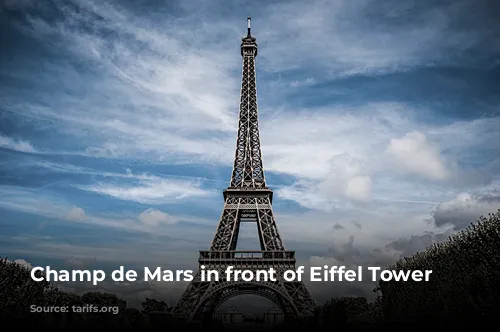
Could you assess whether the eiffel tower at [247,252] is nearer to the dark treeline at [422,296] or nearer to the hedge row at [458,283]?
the dark treeline at [422,296]

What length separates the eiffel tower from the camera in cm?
4856

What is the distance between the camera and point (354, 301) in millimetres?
78938

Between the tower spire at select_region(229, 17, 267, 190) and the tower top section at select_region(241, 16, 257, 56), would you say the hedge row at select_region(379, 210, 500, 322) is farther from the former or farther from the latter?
Answer: the tower top section at select_region(241, 16, 257, 56)

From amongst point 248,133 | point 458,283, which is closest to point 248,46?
point 248,133

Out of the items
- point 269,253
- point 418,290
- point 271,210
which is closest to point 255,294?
point 269,253

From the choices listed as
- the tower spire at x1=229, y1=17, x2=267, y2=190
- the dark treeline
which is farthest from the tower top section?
the dark treeline

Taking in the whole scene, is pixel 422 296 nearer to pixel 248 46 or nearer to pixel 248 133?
pixel 248 133

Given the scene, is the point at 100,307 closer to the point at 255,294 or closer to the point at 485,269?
the point at 255,294

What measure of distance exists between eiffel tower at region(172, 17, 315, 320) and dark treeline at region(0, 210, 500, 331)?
1010 centimetres

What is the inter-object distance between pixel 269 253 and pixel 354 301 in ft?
115

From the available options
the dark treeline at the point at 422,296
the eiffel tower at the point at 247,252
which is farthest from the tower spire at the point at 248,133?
the dark treeline at the point at 422,296

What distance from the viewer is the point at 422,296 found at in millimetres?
36094

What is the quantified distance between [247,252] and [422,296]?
22.1 meters

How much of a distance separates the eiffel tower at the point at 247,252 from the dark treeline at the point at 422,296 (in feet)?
33.1
